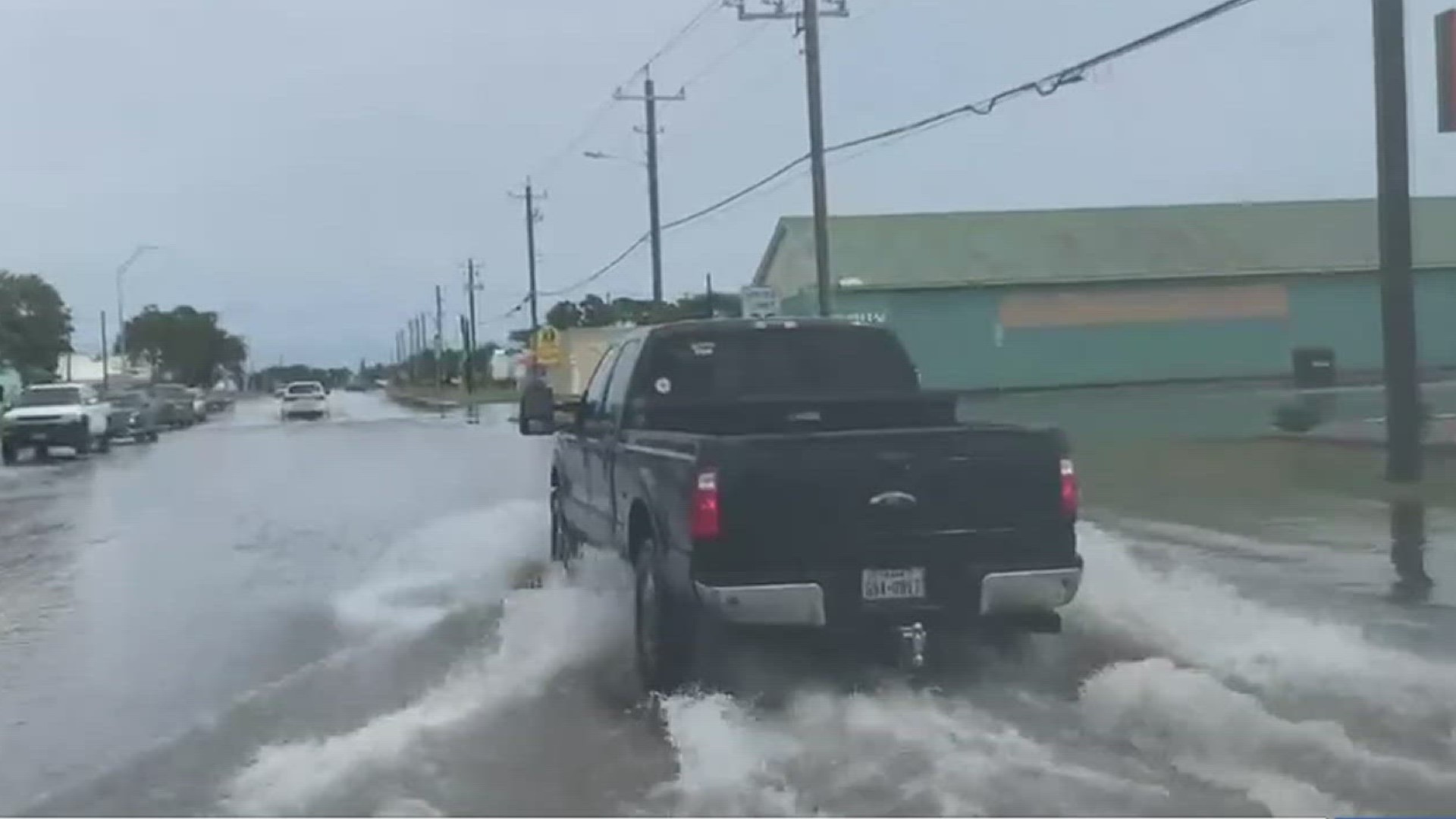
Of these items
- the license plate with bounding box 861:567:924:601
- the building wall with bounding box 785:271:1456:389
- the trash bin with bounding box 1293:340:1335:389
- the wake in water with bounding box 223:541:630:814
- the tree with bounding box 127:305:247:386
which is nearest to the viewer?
the wake in water with bounding box 223:541:630:814

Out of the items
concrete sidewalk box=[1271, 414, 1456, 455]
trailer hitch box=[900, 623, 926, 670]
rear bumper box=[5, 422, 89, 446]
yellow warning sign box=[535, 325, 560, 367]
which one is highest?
yellow warning sign box=[535, 325, 560, 367]

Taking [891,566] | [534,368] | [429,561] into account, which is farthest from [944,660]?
[534,368]

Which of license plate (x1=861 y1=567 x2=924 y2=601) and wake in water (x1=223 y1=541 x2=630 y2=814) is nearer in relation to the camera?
wake in water (x1=223 y1=541 x2=630 y2=814)

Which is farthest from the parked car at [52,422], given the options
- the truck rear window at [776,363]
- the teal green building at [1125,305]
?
the truck rear window at [776,363]

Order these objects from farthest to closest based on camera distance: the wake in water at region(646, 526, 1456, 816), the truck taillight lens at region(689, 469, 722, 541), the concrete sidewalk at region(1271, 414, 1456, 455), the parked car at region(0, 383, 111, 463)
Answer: the parked car at region(0, 383, 111, 463), the concrete sidewalk at region(1271, 414, 1456, 455), the truck taillight lens at region(689, 469, 722, 541), the wake in water at region(646, 526, 1456, 816)

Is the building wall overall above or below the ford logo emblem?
above

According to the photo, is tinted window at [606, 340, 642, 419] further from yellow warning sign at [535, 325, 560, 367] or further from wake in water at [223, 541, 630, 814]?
yellow warning sign at [535, 325, 560, 367]

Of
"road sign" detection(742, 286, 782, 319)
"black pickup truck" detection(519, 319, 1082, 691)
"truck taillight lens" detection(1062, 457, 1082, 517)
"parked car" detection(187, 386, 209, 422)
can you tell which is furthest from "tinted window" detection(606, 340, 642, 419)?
"parked car" detection(187, 386, 209, 422)

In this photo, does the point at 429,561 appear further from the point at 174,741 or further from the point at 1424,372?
the point at 1424,372

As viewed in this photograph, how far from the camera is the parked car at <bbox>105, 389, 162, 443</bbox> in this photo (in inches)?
2194

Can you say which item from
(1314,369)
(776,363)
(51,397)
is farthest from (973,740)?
(1314,369)

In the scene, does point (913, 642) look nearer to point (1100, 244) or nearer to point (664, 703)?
point (664, 703)

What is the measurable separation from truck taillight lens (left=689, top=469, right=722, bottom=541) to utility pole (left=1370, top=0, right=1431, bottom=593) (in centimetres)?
1177

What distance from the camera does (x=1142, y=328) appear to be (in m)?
60.2
